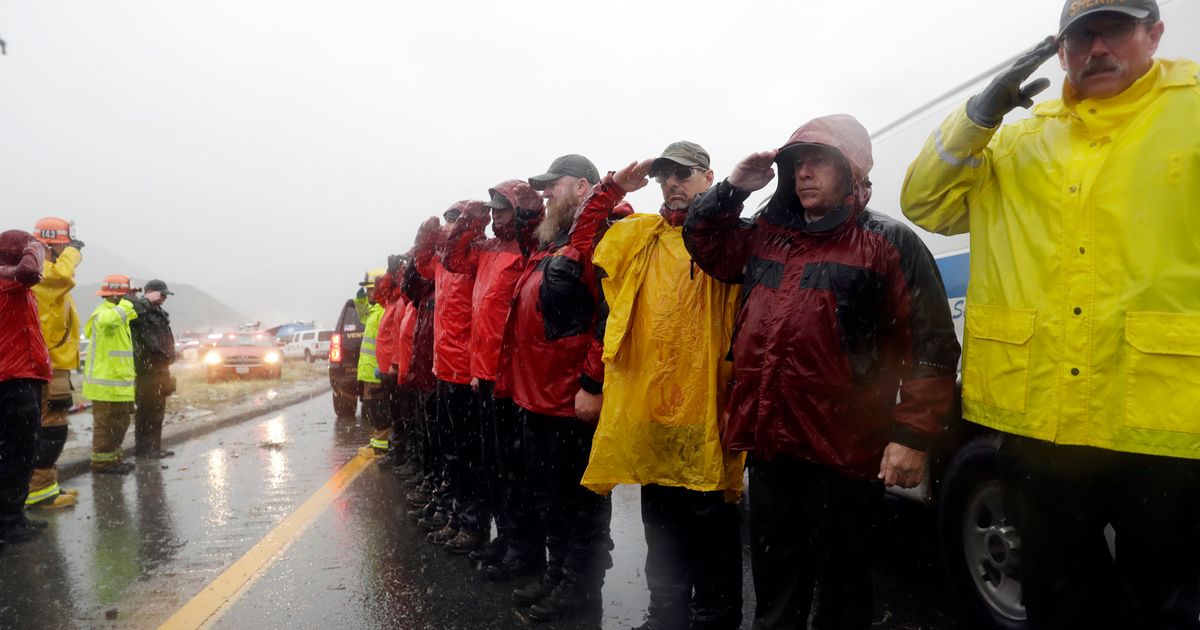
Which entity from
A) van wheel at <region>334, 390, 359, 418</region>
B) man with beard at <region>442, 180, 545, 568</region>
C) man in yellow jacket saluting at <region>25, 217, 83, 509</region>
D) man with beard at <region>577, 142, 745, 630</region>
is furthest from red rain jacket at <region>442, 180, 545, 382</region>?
van wheel at <region>334, 390, 359, 418</region>

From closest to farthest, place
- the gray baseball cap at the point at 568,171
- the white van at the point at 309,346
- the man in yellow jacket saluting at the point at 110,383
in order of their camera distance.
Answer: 1. the gray baseball cap at the point at 568,171
2. the man in yellow jacket saluting at the point at 110,383
3. the white van at the point at 309,346

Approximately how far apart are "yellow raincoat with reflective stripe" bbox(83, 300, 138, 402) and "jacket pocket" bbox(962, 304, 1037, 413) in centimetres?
772

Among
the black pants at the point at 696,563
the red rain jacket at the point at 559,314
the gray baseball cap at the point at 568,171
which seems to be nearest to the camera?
the black pants at the point at 696,563

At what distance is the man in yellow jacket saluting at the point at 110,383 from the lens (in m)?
6.98

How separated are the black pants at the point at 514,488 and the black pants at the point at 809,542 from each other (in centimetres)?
169

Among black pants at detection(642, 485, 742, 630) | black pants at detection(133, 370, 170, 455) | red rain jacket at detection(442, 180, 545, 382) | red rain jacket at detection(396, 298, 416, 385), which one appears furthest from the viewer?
black pants at detection(133, 370, 170, 455)

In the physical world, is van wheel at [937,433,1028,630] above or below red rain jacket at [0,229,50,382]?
below

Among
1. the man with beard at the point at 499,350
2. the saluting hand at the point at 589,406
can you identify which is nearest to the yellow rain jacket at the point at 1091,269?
the saluting hand at the point at 589,406

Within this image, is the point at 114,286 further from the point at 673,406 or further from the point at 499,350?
the point at 673,406

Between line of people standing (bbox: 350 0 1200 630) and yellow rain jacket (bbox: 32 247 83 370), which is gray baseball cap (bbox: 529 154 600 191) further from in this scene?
yellow rain jacket (bbox: 32 247 83 370)

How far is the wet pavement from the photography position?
3340 millimetres

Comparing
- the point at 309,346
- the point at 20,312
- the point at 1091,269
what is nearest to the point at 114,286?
the point at 20,312

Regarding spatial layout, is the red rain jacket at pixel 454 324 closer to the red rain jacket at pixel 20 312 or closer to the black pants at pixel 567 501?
the black pants at pixel 567 501

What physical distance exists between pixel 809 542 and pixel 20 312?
5.37 m
